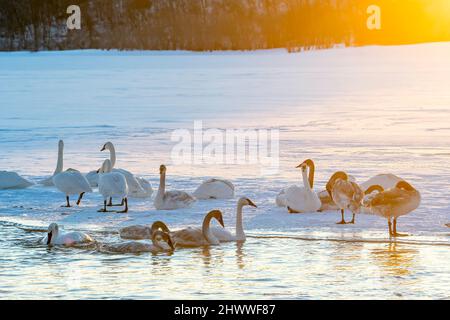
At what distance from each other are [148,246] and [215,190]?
3272 millimetres

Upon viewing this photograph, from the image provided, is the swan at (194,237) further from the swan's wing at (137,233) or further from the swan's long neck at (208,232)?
the swan's wing at (137,233)

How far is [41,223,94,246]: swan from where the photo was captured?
10375 millimetres

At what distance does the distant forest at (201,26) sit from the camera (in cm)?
10900

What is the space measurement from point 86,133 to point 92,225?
38.1ft

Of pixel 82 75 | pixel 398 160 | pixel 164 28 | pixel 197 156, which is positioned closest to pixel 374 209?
pixel 398 160

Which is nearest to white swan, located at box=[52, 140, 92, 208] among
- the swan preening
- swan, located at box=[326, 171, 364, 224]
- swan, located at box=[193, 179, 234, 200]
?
swan, located at box=[193, 179, 234, 200]

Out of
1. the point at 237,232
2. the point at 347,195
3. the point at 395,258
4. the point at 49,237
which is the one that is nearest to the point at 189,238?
the point at 237,232

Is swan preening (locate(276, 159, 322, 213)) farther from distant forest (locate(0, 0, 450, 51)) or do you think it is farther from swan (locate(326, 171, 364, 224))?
distant forest (locate(0, 0, 450, 51))

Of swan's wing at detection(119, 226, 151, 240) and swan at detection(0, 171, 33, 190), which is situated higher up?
swan at detection(0, 171, 33, 190)

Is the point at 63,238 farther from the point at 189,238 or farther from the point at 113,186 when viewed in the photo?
the point at 113,186

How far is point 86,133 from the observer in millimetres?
23203

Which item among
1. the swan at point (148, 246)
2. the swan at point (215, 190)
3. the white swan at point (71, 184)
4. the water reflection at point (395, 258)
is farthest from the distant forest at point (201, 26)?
the water reflection at point (395, 258)

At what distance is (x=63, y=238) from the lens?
10383mm
